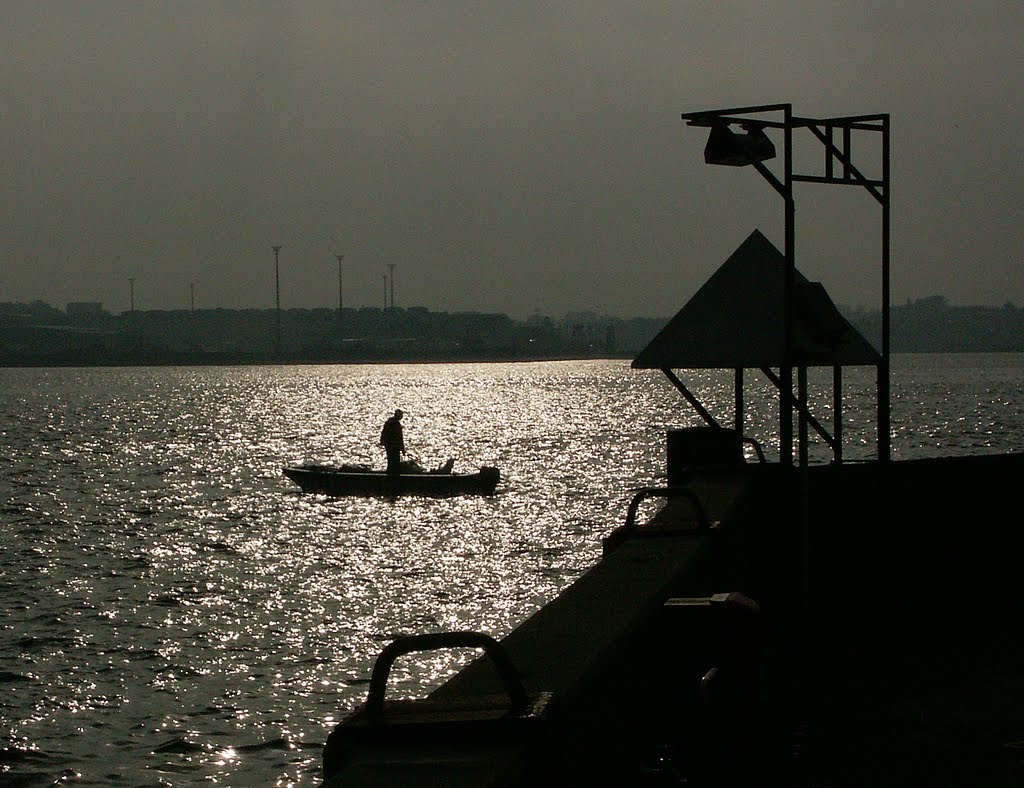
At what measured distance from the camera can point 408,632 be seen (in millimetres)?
25641

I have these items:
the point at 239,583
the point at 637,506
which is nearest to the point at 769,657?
the point at 637,506

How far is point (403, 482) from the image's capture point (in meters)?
49.8

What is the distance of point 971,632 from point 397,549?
87.7 feet

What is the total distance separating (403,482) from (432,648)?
4530 cm

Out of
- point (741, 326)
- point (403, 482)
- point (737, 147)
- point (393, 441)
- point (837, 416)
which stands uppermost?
point (737, 147)

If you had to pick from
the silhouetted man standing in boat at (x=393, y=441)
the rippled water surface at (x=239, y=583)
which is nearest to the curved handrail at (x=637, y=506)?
the rippled water surface at (x=239, y=583)

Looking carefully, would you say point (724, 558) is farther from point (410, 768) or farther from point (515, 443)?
point (515, 443)

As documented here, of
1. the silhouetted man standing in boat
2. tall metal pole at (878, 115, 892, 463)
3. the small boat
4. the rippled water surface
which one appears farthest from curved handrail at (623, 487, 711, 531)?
the small boat

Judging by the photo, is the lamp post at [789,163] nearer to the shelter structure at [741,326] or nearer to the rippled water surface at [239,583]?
the shelter structure at [741,326]

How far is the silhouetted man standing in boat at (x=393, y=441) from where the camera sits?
1806 inches

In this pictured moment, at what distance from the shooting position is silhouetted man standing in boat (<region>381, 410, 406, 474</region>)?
4588 cm

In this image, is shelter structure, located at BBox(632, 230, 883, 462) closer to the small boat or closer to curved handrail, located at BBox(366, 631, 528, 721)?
curved handrail, located at BBox(366, 631, 528, 721)

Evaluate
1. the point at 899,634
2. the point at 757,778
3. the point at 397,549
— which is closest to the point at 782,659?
the point at 899,634

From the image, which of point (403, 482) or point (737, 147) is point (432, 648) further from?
point (403, 482)
